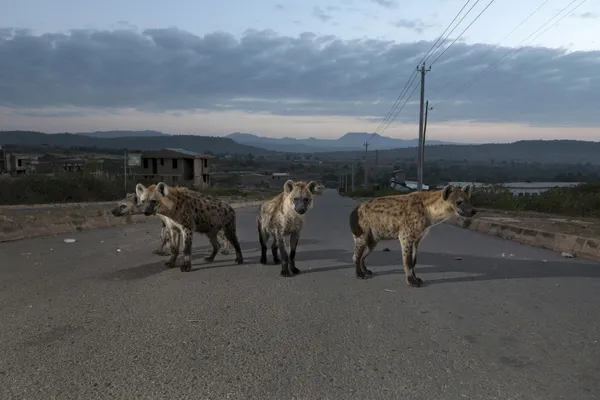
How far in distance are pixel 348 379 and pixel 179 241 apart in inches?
233

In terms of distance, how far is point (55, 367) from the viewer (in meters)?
4.12

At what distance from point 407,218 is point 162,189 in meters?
4.18

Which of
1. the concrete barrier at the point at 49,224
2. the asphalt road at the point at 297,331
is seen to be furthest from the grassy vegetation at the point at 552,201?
the concrete barrier at the point at 49,224

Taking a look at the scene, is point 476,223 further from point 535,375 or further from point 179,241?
point 535,375

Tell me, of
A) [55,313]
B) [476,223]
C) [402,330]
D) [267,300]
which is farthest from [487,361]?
[476,223]

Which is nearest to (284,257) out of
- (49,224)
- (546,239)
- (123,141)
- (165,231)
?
(165,231)

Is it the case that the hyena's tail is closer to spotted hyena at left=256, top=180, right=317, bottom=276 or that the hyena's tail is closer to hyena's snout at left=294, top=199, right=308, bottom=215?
spotted hyena at left=256, top=180, right=317, bottom=276

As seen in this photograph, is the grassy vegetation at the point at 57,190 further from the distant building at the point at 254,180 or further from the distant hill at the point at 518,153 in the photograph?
the distant hill at the point at 518,153

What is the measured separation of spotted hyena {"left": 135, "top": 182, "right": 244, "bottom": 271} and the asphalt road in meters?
→ 0.60

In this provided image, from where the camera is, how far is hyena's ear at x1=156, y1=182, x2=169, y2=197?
878 cm

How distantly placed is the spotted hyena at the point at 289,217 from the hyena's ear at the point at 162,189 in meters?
1.85

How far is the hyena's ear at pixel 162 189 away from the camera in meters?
8.78

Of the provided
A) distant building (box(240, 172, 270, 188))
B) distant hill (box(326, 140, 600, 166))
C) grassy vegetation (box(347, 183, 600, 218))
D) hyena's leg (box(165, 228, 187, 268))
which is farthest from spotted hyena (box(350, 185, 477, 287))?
distant hill (box(326, 140, 600, 166))

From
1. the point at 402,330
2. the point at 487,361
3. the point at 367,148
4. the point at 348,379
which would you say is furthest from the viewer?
the point at 367,148
